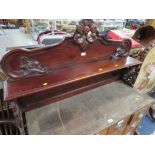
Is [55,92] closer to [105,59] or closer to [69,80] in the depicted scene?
[69,80]

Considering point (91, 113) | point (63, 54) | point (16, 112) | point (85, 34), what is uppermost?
point (85, 34)

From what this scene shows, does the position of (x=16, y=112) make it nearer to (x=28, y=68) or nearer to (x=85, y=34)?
(x=28, y=68)

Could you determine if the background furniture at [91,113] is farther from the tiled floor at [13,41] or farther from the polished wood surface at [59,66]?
the tiled floor at [13,41]

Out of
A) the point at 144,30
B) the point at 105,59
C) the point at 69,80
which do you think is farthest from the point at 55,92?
the point at 144,30

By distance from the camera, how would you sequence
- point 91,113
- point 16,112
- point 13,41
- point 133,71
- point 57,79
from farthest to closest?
point 13,41 < point 133,71 < point 91,113 < point 57,79 < point 16,112

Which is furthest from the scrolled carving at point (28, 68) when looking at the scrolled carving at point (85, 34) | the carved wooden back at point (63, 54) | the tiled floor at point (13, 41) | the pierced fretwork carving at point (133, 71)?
the pierced fretwork carving at point (133, 71)

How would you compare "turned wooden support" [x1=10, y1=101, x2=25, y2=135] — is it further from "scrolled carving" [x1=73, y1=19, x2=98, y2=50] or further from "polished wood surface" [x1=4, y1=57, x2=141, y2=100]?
"scrolled carving" [x1=73, y1=19, x2=98, y2=50]

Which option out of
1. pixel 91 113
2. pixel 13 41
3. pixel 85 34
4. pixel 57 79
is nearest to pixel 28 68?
pixel 57 79

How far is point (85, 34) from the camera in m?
0.95

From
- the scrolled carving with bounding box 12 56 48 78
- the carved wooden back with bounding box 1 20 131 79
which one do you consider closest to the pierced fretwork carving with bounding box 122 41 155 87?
the carved wooden back with bounding box 1 20 131 79

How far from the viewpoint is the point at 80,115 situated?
1.03m

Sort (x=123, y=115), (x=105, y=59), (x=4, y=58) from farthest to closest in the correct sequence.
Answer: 1. (x=105, y=59)
2. (x=123, y=115)
3. (x=4, y=58)

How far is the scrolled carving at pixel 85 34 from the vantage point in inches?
35.5

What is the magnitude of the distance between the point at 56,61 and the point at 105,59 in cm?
50
